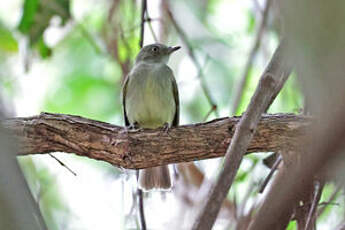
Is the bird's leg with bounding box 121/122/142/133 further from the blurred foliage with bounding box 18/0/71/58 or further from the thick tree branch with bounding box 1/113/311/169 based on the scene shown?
the blurred foliage with bounding box 18/0/71/58

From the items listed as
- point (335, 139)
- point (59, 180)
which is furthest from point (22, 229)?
point (59, 180)

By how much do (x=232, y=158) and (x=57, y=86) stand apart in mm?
6234

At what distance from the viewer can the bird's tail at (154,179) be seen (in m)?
4.47

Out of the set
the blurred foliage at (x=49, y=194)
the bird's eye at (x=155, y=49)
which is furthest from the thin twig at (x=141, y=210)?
the bird's eye at (x=155, y=49)

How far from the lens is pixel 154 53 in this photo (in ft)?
18.1

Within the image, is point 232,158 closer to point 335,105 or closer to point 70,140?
point 335,105

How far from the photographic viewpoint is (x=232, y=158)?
148 cm

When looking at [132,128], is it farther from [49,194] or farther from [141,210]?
[49,194]

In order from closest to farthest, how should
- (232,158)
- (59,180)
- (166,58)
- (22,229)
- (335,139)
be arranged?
(335,139) → (22,229) → (232,158) → (166,58) → (59,180)

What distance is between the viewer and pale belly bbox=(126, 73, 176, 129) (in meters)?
4.73

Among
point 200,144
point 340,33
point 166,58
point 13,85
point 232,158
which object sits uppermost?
point 13,85

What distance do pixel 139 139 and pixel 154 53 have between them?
7.02 feet

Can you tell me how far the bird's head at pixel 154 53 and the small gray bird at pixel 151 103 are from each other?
30cm

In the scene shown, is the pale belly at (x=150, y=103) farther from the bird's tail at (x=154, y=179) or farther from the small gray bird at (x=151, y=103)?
the bird's tail at (x=154, y=179)
